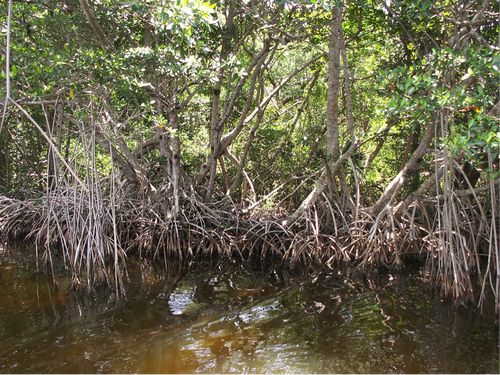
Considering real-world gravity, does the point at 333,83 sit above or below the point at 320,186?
above

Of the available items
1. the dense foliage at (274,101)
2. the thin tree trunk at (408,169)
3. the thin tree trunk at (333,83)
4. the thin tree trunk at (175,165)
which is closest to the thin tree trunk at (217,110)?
the dense foliage at (274,101)

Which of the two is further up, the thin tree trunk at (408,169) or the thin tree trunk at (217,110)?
the thin tree trunk at (217,110)

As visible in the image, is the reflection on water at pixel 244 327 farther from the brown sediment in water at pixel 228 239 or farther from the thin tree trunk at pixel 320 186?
the thin tree trunk at pixel 320 186

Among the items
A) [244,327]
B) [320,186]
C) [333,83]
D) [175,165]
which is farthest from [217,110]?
[244,327]

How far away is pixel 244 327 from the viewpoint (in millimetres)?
3701

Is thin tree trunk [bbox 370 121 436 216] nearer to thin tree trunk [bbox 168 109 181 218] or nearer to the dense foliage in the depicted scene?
the dense foliage

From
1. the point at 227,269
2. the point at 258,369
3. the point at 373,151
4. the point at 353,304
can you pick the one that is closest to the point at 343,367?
the point at 258,369

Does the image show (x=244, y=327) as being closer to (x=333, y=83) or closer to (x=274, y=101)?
(x=333, y=83)

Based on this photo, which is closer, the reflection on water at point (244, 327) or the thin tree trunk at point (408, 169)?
the reflection on water at point (244, 327)

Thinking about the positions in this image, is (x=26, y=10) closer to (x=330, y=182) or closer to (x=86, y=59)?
(x=86, y=59)

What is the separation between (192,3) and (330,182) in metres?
2.86

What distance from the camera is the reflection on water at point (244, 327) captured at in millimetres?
3096

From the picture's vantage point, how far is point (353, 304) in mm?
4188

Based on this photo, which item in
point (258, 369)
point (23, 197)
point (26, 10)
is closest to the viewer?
point (258, 369)
